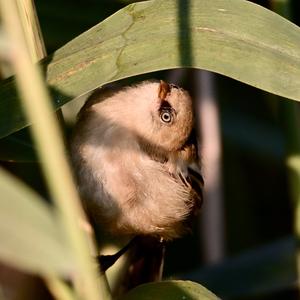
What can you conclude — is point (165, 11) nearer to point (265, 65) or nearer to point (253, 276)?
point (265, 65)

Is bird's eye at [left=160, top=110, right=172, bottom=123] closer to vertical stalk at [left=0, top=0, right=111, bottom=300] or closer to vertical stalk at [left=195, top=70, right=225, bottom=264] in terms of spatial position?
Answer: vertical stalk at [left=195, top=70, right=225, bottom=264]

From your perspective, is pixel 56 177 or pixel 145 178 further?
pixel 145 178

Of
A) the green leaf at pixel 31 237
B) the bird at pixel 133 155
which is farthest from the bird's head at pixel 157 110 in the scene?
the green leaf at pixel 31 237

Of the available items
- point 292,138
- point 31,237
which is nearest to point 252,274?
point 292,138

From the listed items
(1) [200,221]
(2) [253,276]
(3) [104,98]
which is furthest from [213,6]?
(1) [200,221]

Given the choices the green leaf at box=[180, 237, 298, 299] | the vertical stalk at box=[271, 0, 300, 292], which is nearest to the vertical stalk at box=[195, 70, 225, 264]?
the green leaf at box=[180, 237, 298, 299]

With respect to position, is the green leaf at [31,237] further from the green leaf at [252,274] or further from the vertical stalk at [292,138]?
the green leaf at [252,274]

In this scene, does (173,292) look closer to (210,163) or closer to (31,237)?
(31,237)
